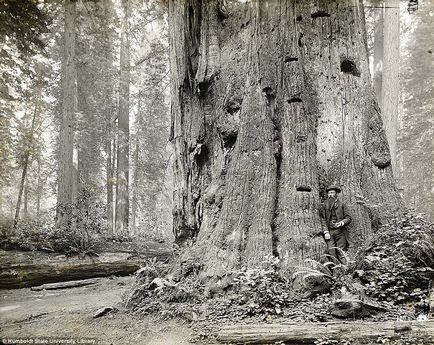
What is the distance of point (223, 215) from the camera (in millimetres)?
5668

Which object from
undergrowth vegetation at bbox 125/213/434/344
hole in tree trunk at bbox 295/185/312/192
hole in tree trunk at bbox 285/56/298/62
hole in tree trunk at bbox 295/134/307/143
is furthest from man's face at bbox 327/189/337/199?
hole in tree trunk at bbox 285/56/298/62

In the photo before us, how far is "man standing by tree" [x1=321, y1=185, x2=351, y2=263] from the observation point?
5.27 metres

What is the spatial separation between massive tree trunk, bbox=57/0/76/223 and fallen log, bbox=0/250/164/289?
3.36 meters

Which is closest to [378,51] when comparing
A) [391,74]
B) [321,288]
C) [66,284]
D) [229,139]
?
[391,74]

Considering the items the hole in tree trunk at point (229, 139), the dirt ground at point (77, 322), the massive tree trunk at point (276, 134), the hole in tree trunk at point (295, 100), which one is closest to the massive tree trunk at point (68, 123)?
the dirt ground at point (77, 322)

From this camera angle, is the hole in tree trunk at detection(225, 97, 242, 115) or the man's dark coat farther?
the hole in tree trunk at detection(225, 97, 242, 115)

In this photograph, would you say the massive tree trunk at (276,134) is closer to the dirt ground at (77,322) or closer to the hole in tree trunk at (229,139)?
the hole in tree trunk at (229,139)

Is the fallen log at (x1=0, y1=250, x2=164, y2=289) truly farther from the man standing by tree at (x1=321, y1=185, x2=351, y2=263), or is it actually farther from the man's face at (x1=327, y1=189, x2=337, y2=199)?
the man's face at (x1=327, y1=189, x2=337, y2=199)

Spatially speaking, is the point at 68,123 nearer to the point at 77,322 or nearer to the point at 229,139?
the point at 229,139

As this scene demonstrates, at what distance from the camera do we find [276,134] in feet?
19.4

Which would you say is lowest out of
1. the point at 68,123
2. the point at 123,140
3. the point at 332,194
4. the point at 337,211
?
the point at 337,211

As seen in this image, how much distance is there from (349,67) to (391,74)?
22.3 ft

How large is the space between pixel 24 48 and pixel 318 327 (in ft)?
39.2

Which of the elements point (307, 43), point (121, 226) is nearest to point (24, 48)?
point (121, 226)
